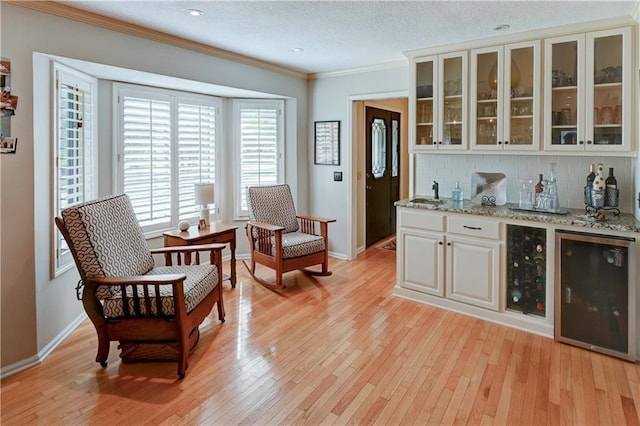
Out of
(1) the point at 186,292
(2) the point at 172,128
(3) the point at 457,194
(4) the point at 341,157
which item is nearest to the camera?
(1) the point at 186,292

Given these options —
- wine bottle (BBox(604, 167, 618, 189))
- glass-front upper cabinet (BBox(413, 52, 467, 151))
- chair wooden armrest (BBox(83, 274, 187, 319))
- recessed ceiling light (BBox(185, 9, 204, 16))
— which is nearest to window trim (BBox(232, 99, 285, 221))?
glass-front upper cabinet (BBox(413, 52, 467, 151))

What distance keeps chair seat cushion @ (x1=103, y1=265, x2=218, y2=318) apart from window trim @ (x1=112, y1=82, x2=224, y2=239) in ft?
4.73

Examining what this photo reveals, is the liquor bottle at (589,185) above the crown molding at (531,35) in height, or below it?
below

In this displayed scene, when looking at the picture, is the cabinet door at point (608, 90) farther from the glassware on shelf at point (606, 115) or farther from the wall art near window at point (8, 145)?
the wall art near window at point (8, 145)

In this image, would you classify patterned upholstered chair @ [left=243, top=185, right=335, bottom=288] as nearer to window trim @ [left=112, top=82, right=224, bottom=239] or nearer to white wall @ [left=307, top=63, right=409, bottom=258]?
white wall @ [left=307, top=63, right=409, bottom=258]

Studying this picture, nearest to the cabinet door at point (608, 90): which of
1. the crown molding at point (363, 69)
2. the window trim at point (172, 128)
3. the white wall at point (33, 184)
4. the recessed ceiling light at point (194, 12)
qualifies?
the crown molding at point (363, 69)

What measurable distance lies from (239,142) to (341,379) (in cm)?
348

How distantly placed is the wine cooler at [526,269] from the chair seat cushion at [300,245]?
74.3 inches

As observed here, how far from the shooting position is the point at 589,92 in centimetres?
310

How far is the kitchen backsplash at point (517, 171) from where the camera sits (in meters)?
3.26

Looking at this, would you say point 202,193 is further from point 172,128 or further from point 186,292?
point 186,292

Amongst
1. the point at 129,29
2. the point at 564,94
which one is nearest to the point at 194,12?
the point at 129,29

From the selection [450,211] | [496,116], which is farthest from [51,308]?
[496,116]

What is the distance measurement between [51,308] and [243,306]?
1.47m
